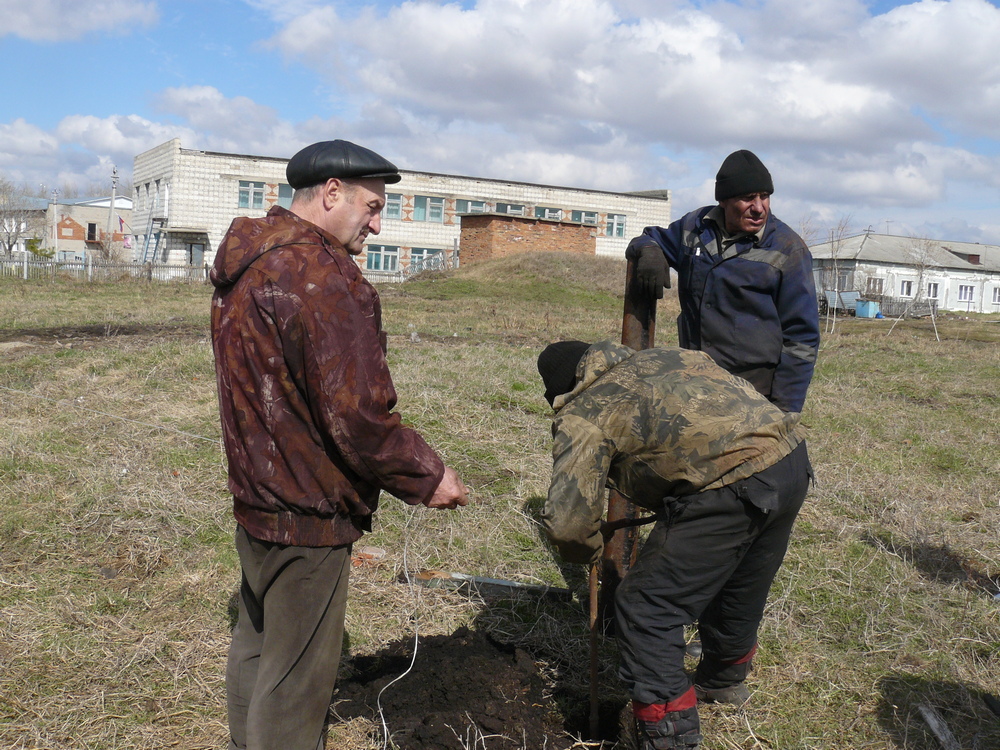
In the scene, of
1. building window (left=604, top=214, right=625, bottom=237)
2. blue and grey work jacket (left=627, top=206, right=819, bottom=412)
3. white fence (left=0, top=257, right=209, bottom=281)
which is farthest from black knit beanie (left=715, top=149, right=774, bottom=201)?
building window (left=604, top=214, right=625, bottom=237)

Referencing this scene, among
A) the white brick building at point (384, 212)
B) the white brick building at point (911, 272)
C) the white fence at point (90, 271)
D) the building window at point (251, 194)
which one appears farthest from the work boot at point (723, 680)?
the white brick building at point (911, 272)

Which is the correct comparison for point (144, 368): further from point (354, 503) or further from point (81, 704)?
point (354, 503)

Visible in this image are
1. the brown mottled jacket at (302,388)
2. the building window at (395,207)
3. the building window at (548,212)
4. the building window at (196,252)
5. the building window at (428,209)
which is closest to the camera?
the brown mottled jacket at (302,388)

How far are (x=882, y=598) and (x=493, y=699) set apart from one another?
217cm

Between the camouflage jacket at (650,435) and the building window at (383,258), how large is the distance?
1657 inches

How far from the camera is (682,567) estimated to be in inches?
103

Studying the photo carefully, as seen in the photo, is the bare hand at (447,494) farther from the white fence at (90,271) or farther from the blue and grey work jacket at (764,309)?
the white fence at (90,271)

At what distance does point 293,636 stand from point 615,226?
4834 cm

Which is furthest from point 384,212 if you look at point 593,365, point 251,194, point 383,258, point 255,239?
point 255,239

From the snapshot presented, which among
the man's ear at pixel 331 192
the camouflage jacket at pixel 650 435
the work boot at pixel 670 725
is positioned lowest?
the work boot at pixel 670 725

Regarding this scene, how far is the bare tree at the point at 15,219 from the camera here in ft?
187

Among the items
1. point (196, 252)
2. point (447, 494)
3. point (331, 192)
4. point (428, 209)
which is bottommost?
point (447, 494)

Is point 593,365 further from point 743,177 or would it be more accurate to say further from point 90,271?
point 90,271

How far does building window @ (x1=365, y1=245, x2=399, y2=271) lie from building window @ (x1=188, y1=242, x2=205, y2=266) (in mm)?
8901
